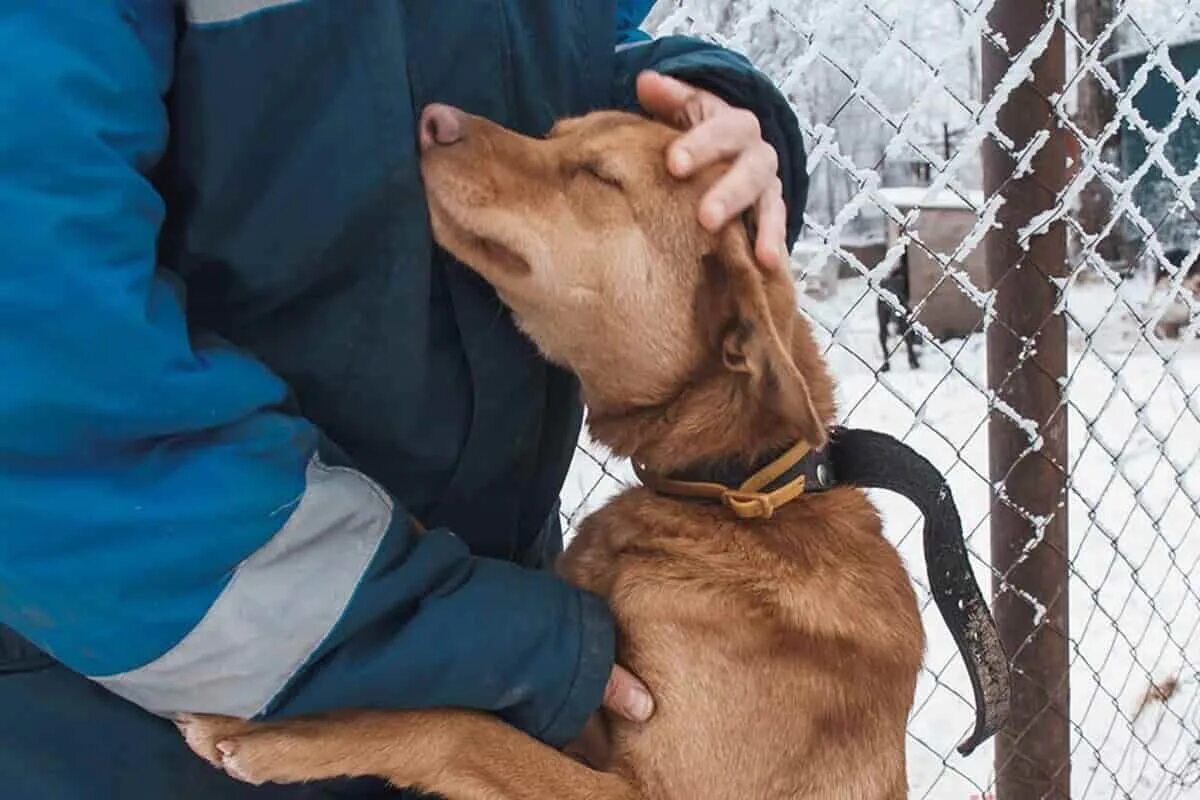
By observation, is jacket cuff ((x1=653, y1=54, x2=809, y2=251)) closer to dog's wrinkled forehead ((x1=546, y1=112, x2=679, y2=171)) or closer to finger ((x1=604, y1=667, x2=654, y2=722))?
dog's wrinkled forehead ((x1=546, y1=112, x2=679, y2=171))

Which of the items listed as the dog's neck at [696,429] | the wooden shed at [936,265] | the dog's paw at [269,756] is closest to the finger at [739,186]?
the dog's neck at [696,429]

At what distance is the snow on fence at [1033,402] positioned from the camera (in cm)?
264

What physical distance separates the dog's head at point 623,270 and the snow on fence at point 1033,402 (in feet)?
1.00

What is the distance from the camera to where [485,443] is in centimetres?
163

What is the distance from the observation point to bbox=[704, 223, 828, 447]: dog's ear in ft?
5.49

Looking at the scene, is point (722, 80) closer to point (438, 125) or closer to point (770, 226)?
point (770, 226)

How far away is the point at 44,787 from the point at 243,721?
9.2 inches

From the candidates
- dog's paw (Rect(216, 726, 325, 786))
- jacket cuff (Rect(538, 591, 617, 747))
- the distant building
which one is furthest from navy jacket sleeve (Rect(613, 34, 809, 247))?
the distant building

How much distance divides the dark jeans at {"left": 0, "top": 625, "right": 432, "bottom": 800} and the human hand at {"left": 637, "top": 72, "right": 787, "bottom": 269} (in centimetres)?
106

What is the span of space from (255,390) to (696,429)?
0.88m

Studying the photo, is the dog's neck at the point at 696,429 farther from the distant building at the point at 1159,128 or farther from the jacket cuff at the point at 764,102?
the distant building at the point at 1159,128

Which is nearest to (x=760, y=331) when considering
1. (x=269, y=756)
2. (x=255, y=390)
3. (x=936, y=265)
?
(x=255, y=390)

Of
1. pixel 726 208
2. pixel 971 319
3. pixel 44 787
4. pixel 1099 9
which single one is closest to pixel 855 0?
pixel 726 208

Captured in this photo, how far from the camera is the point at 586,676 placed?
1.56 m
